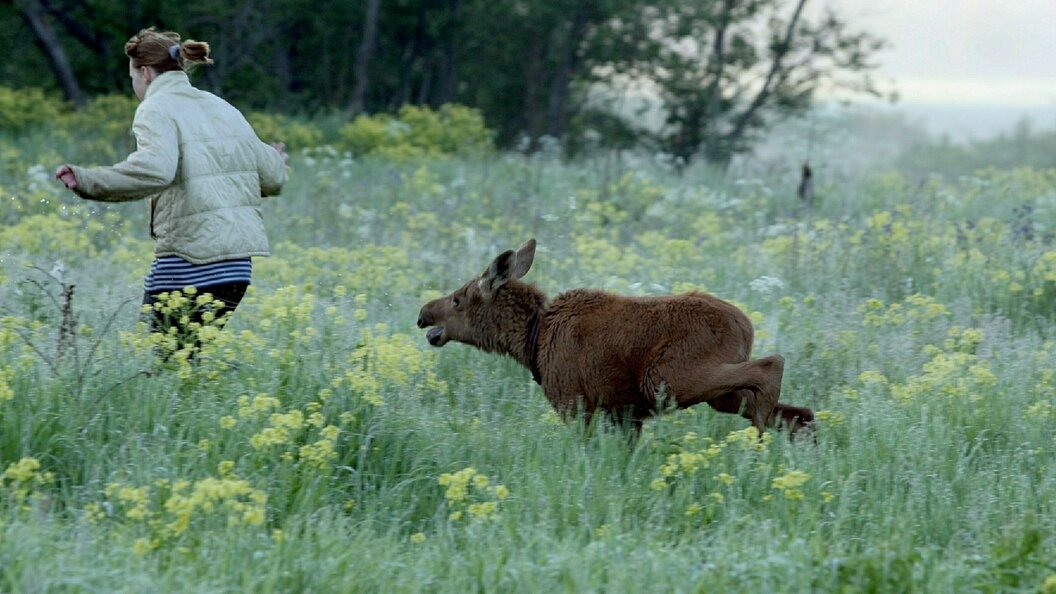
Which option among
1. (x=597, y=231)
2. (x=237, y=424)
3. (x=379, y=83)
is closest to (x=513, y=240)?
(x=597, y=231)

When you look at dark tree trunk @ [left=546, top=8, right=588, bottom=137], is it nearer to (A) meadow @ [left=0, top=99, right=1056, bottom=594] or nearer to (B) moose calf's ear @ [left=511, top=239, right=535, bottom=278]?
(A) meadow @ [left=0, top=99, right=1056, bottom=594]

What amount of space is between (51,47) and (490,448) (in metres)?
17.0

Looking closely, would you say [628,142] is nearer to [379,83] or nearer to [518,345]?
[379,83]

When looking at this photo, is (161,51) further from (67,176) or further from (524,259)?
(524,259)

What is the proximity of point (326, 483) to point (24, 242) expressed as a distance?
16.7 feet

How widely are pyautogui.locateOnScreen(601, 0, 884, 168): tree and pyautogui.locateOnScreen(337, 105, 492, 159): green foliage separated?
8.78ft

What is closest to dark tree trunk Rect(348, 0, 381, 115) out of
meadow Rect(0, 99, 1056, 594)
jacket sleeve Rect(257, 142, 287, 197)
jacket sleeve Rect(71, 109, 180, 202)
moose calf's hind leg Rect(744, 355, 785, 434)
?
meadow Rect(0, 99, 1056, 594)

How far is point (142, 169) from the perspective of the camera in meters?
6.08

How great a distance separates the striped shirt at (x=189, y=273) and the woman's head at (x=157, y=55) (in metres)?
0.86

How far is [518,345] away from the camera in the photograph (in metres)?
6.74

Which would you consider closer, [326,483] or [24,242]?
[326,483]

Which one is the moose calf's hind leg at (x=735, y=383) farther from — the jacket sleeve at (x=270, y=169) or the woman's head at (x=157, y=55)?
the woman's head at (x=157, y=55)

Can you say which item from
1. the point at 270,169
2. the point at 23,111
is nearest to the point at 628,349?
the point at 270,169

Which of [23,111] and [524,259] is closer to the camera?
[524,259]
